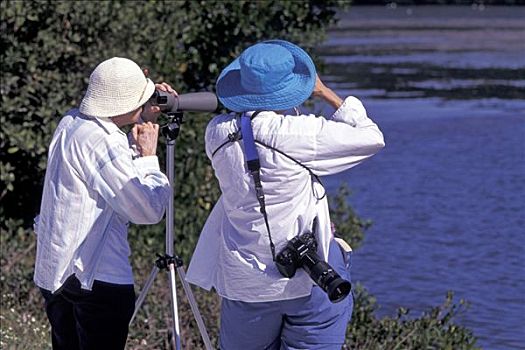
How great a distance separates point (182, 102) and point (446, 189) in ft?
33.2

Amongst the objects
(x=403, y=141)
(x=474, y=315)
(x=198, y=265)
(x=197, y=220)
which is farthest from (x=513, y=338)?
(x=403, y=141)

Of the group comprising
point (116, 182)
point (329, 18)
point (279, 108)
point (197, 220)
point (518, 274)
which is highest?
point (279, 108)

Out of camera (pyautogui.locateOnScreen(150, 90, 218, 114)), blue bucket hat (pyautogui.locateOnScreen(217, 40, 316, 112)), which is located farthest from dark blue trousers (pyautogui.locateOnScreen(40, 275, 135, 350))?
blue bucket hat (pyautogui.locateOnScreen(217, 40, 316, 112))

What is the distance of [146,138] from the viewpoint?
4.80 meters

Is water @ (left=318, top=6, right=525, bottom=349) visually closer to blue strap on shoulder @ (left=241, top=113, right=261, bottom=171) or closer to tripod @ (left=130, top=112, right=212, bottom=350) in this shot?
tripod @ (left=130, top=112, right=212, bottom=350)

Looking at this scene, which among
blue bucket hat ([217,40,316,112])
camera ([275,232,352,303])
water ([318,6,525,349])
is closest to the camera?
camera ([275,232,352,303])

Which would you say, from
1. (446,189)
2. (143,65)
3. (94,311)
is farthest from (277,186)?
(446,189)

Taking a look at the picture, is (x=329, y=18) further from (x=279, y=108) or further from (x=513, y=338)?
(x=279, y=108)

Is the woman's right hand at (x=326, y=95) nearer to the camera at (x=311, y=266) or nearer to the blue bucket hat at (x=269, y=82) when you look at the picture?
the blue bucket hat at (x=269, y=82)

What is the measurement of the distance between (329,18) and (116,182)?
19.9ft

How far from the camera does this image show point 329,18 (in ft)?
34.2

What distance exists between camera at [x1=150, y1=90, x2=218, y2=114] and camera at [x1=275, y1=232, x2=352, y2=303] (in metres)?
0.86

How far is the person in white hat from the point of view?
15.3ft

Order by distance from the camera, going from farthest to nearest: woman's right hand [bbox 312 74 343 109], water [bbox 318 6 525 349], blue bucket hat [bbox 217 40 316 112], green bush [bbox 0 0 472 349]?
water [bbox 318 6 525 349], green bush [bbox 0 0 472 349], woman's right hand [bbox 312 74 343 109], blue bucket hat [bbox 217 40 316 112]
